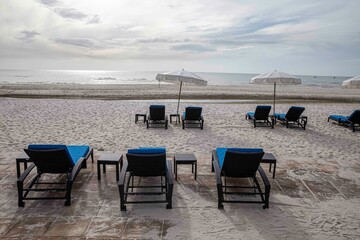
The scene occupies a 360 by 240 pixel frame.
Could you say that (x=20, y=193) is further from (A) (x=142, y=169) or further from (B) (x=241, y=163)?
(B) (x=241, y=163)

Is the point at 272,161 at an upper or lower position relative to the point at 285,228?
upper

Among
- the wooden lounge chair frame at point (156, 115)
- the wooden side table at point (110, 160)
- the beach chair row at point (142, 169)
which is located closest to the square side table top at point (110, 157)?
the wooden side table at point (110, 160)

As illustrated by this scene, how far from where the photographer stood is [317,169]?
5.65 meters

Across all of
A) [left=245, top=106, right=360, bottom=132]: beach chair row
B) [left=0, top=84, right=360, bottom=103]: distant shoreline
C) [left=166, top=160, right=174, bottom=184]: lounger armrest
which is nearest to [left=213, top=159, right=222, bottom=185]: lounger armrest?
[left=166, top=160, right=174, bottom=184]: lounger armrest


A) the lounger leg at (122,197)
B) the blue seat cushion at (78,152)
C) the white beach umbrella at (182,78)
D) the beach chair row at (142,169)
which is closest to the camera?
the lounger leg at (122,197)

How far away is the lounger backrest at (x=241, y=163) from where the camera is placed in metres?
4.00

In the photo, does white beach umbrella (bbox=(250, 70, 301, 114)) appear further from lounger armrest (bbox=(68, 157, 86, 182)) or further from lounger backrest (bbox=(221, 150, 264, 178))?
lounger armrest (bbox=(68, 157, 86, 182))

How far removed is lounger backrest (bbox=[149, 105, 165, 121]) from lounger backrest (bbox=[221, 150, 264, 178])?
5.64 metres

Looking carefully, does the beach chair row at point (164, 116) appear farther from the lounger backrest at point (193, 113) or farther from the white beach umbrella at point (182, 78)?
the white beach umbrella at point (182, 78)

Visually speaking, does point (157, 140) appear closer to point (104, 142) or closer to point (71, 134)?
point (104, 142)

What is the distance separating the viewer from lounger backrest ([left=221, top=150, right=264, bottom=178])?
400 cm

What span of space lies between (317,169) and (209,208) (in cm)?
303

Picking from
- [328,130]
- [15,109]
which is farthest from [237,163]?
[15,109]

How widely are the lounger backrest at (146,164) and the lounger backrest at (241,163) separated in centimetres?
98
